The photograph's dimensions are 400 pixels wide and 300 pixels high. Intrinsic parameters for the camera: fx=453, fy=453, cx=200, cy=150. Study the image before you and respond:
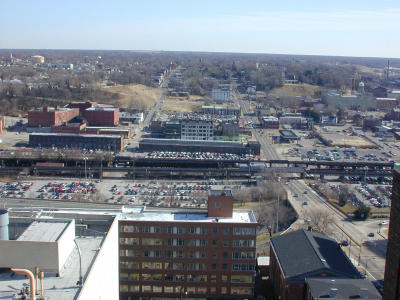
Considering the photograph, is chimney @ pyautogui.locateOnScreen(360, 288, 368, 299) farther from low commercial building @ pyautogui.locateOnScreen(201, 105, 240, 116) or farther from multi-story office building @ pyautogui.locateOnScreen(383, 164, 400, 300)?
low commercial building @ pyautogui.locateOnScreen(201, 105, 240, 116)

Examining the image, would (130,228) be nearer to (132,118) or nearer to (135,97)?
(132,118)

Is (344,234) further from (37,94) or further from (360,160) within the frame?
(37,94)

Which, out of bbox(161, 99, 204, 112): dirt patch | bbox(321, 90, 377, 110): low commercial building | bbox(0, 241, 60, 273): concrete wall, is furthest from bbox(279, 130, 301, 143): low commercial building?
bbox(0, 241, 60, 273): concrete wall

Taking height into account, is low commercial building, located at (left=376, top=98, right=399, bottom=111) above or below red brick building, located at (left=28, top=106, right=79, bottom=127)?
above

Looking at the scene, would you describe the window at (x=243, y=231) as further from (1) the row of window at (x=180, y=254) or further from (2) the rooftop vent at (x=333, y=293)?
(2) the rooftop vent at (x=333, y=293)

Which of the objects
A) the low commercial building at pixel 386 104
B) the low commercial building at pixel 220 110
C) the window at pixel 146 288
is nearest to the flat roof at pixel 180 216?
the window at pixel 146 288

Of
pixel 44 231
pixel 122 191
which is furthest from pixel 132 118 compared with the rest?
pixel 44 231
